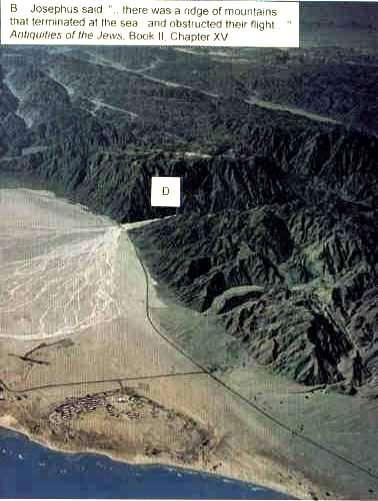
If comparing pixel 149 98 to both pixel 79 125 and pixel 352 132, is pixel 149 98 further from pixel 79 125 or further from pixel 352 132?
pixel 352 132

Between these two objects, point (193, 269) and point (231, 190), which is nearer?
point (193, 269)

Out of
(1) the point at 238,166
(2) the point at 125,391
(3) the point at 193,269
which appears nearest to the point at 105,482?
(2) the point at 125,391

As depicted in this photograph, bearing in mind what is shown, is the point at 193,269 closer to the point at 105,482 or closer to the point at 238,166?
the point at 238,166

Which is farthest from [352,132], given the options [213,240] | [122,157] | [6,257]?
[6,257]

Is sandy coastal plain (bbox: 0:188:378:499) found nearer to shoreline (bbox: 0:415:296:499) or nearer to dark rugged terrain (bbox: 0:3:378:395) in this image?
shoreline (bbox: 0:415:296:499)

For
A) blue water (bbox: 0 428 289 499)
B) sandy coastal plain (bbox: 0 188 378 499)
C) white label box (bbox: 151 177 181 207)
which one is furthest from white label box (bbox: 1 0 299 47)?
blue water (bbox: 0 428 289 499)

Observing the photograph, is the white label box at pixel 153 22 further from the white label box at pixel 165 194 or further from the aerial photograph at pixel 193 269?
the white label box at pixel 165 194

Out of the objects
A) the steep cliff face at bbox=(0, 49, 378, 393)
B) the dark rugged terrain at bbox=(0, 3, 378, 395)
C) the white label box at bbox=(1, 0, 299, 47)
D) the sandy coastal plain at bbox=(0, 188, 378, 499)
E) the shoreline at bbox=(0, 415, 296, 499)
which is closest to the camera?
the shoreline at bbox=(0, 415, 296, 499)

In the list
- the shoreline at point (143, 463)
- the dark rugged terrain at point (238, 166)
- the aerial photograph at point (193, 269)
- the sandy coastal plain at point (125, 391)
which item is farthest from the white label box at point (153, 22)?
the shoreline at point (143, 463)
